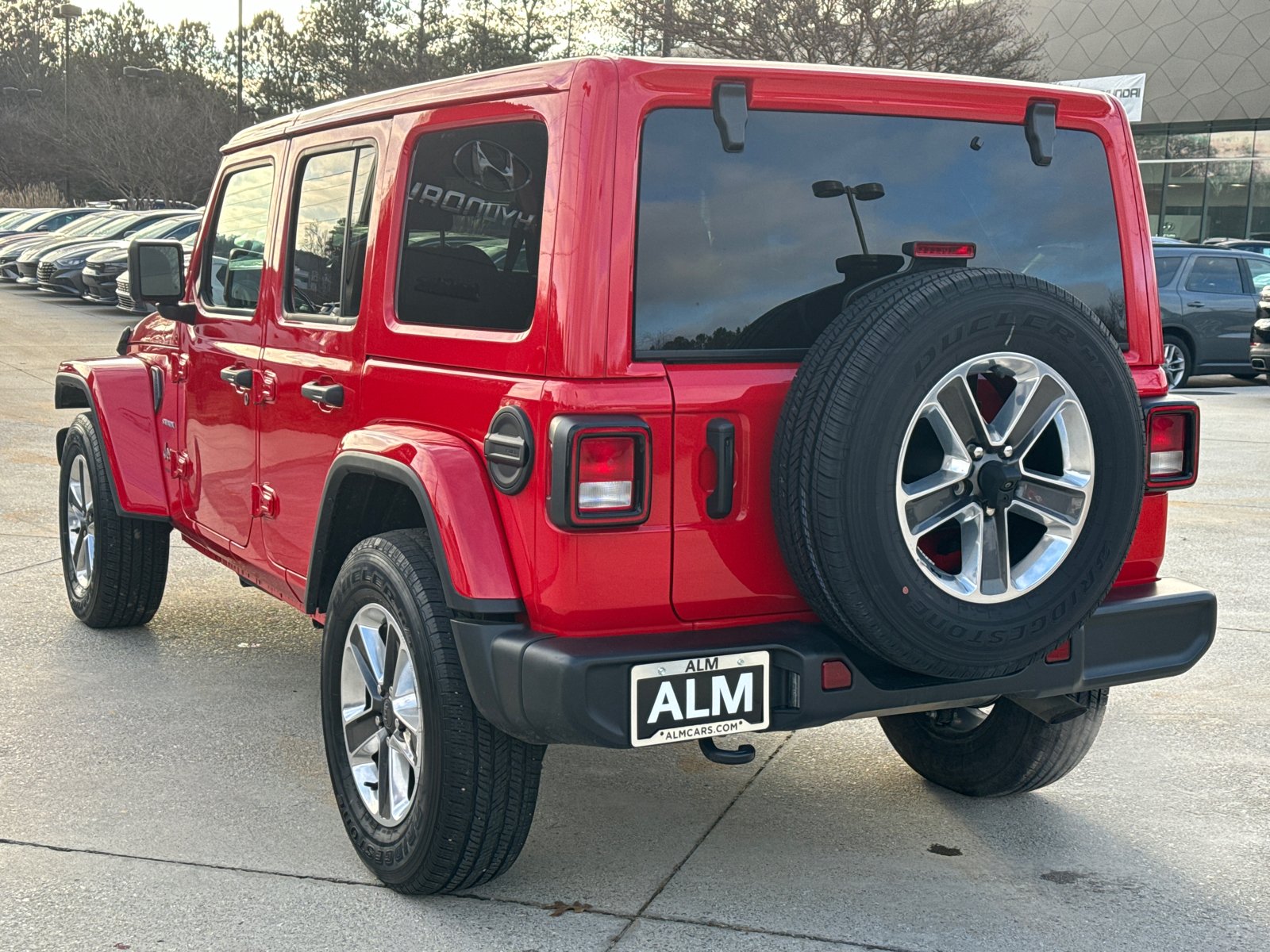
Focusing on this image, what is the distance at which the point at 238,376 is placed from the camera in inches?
174

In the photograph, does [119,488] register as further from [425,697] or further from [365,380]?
[425,697]

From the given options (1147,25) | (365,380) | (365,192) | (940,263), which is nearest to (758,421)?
(940,263)

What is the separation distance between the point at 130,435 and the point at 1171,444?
3644mm

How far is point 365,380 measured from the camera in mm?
3688

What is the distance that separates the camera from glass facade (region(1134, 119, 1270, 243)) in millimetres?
38000

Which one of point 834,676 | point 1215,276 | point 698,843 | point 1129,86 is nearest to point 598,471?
point 834,676

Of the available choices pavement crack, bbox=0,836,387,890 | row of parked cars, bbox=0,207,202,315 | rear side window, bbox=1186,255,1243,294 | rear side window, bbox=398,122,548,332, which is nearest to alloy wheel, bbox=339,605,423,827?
pavement crack, bbox=0,836,387,890

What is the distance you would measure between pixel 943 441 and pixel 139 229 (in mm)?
25362

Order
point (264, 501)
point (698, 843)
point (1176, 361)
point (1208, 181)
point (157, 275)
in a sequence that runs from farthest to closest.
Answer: point (1208, 181)
point (1176, 361)
point (157, 275)
point (264, 501)
point (698, 843)

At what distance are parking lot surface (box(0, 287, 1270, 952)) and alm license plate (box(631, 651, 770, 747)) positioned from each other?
0.54 m

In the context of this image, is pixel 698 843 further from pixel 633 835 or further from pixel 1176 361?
pixel 1176 361

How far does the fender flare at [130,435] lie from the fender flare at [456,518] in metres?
2.29

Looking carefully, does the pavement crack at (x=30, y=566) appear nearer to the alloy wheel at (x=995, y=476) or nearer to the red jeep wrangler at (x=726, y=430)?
the red jeep wrangler at (x=726, y=430)

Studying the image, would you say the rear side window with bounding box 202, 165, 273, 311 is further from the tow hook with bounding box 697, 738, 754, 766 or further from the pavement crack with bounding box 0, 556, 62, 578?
the pavement crack with bounding box 0, 556, 62, 578
